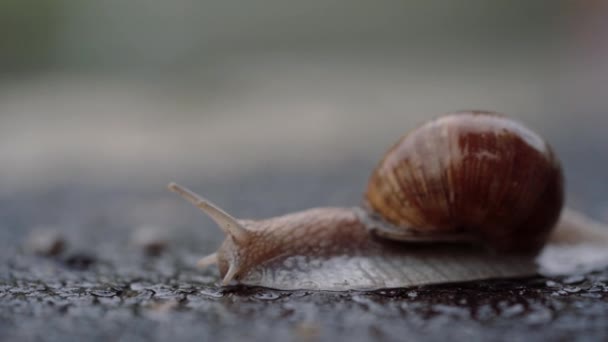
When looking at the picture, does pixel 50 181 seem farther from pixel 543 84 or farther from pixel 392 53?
pixel 392 53

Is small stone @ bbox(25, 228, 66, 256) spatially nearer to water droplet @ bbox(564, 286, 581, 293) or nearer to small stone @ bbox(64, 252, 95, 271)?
small stone @ bbox(64, 252, 95, 271)

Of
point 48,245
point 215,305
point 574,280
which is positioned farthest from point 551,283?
point 48,245

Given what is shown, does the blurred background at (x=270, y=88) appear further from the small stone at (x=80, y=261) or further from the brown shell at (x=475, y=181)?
the brown shell at (x=475, y=181)

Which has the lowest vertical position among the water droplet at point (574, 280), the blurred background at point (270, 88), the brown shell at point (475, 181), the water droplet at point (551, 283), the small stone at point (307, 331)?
the small stone at point (307, 331)

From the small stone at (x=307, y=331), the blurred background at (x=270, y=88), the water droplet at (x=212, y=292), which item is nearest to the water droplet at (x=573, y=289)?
the small stone at (x=307, y=331)

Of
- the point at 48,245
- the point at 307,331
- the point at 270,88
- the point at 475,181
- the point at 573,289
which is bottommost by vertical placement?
the point at 307,331

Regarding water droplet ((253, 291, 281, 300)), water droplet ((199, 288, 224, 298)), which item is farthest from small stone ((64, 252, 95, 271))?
water droplet ((253, 291, 281, 300))

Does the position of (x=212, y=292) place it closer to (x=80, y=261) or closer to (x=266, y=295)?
(x=266, y=295)
